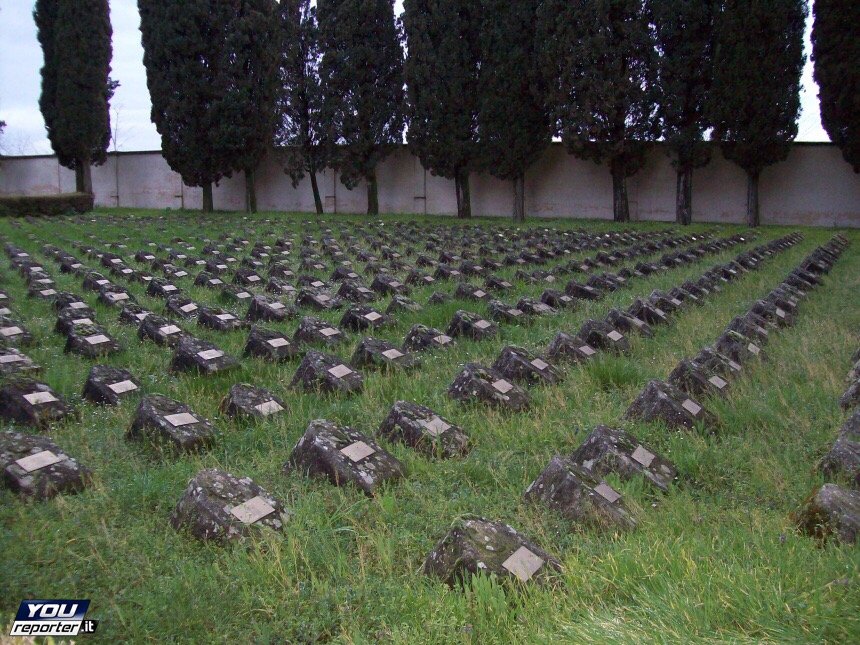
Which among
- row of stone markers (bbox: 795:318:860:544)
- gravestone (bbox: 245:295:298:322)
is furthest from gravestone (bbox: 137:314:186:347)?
row of stone markers (bbox: 795:318:860:544)

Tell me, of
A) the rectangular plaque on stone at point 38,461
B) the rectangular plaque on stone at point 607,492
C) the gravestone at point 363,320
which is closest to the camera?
the rectangular plaque on stone at point 607,492

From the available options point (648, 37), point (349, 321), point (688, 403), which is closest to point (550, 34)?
point (648, 37)

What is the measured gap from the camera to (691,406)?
4.17 meters

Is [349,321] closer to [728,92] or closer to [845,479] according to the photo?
[845,479]

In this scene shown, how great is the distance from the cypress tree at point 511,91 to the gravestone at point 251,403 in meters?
18.8

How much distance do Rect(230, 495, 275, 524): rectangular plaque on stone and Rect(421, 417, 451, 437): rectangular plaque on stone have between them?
43.6 inches

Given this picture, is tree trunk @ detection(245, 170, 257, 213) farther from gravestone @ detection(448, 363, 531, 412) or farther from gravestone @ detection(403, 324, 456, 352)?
gravestone @ detection(448, 363, 531, 412)

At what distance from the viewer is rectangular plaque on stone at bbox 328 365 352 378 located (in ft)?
15.6

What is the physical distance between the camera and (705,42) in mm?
19875

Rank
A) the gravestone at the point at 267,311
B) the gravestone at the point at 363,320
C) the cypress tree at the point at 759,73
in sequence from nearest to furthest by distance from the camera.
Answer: the gravestone at the point at 363,320, the gravestone at the point at 267,311, the cypress tree at the point at 759,73

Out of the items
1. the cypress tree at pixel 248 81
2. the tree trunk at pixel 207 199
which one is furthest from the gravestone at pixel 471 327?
the tree trunk at pixel 207 199

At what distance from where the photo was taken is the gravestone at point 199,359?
16.6 feet

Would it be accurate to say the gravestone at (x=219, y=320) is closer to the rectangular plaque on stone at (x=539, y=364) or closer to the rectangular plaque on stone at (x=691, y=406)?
the rectangular plaque on stone at (x=539, y=364)

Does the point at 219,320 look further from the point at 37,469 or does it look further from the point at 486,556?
the point at 486,556
